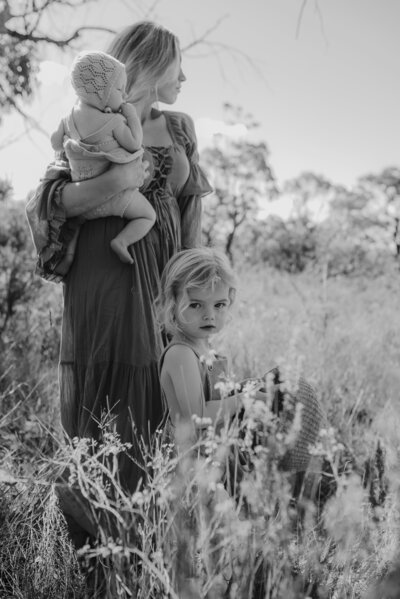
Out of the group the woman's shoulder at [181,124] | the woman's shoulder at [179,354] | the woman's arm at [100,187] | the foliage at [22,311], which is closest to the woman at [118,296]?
the woman's arm at [100,187]

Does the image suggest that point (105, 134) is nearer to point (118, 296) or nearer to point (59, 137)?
point (59, 137)

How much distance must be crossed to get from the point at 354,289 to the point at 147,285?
37.3 feet

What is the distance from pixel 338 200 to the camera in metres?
37.8

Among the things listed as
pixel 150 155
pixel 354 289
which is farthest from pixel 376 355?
pixel 354 289

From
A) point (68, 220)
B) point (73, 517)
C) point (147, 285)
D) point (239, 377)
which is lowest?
point (73, 517)

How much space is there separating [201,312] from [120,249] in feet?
1.23

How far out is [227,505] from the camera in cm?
116

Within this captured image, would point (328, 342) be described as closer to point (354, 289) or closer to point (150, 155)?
point (150, 155)

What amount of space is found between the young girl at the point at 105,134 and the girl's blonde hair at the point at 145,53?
102 mm

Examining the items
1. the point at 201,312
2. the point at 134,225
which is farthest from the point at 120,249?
the point at 201,312

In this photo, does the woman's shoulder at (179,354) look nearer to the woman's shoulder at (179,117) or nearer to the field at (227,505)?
the field at (227,505)

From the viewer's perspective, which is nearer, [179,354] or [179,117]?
[179,354]

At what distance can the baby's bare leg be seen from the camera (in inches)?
87.7

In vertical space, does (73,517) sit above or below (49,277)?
below
